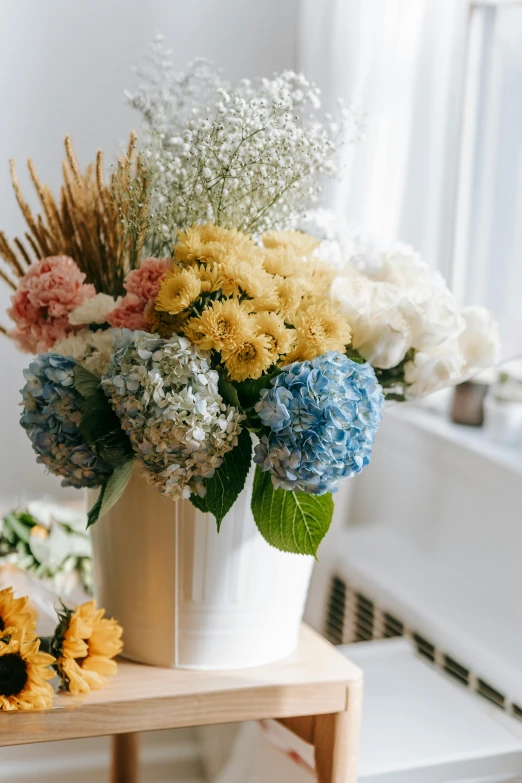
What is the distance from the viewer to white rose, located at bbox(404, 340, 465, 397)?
27.9 inches

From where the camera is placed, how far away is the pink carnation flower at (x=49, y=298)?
27.6 inches

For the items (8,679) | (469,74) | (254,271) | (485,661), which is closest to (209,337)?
(254,271)

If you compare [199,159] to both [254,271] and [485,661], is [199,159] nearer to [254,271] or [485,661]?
[254,271]

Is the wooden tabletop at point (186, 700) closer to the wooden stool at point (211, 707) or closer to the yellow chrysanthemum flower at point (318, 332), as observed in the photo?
the wooden stool at point (211, 707)

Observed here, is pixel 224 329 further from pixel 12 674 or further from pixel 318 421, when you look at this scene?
pixel 12 674

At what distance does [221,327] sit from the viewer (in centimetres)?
60

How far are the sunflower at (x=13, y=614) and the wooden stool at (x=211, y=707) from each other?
0.21 ft

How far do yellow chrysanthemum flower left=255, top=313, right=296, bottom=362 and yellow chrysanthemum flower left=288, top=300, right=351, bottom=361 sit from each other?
0.02 m

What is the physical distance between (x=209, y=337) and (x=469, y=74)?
48.2 inches

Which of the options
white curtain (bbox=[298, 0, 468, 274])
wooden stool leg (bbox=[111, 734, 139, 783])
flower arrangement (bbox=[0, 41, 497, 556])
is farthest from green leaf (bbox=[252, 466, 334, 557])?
white curtain (bbox=[298, 0, 468, 274])

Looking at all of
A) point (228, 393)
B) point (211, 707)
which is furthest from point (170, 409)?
point (211, 707)

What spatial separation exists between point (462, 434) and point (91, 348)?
995 millimetres

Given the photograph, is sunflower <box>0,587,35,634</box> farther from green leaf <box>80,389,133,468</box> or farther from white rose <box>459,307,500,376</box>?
white rose <box>459,307,500,376</box>

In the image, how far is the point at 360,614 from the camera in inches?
62.1
